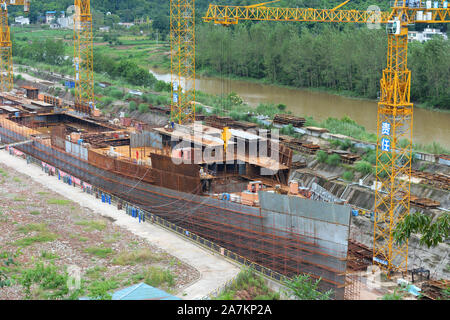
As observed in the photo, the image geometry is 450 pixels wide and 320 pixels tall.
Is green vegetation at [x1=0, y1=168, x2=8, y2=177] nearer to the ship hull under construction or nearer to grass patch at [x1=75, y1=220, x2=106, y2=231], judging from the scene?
the ship hull under construction

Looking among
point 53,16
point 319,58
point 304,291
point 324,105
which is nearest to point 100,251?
point 304,291

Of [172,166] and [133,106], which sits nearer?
[172,166]

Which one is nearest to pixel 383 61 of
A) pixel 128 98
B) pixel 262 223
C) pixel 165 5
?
pixel 128 98

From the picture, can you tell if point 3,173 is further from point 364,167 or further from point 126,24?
point 126,24

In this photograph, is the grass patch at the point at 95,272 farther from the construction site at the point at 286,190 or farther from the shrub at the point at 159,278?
the construction site at the point at 286,190

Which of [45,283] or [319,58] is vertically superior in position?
[319,58]

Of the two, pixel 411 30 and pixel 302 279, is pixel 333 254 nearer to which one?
pixel 302 279
